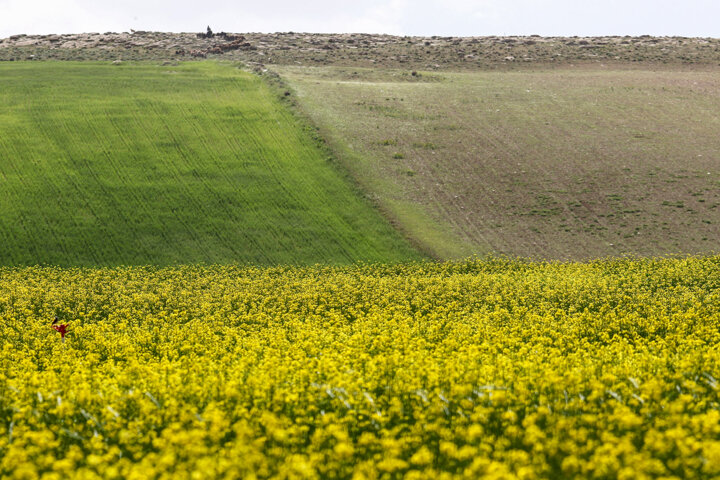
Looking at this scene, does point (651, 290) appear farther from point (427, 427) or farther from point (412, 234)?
point (427, 427)

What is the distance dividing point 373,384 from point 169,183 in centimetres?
4284

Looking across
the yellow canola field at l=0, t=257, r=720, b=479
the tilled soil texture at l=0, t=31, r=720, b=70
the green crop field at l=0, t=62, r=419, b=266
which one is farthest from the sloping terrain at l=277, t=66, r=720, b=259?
the yellow canola field at l=0, t=257, r=720, b=479

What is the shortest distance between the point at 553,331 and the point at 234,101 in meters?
57.7

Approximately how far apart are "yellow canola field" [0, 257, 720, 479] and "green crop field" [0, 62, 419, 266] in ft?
38.7

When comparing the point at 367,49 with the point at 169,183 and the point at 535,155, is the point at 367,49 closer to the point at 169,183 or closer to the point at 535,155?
the point at 535,155

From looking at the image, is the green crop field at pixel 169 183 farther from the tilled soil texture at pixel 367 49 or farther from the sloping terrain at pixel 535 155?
the tilled soil texture at pixel 367 49

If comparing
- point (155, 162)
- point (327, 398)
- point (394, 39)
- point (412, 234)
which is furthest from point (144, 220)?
point (394, 39)

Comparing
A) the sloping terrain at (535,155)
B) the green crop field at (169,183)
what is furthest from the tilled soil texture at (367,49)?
the green crop field at (169,183)

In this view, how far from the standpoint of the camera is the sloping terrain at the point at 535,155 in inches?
1908

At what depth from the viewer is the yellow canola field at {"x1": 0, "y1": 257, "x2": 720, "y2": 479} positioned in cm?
1166

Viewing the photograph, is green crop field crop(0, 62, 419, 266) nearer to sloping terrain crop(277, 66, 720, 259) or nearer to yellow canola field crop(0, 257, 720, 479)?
sloping terrain crop(277, 66, 720, 259)

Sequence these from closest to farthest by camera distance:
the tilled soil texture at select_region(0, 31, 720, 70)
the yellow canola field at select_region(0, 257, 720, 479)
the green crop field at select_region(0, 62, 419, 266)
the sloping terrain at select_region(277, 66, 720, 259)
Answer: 1. the yellow canola field at select_region(0, 257, 720, 479)
2. the green crop field at select_region(0, 62, 419, 266)
3. the sloping terrain at select_region(277, 66, 720, 259)
4. the tilled soil texture at select_region(0, 31, 720, 70)

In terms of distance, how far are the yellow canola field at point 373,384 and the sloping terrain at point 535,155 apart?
1386 centimetres

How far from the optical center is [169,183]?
5491cm
